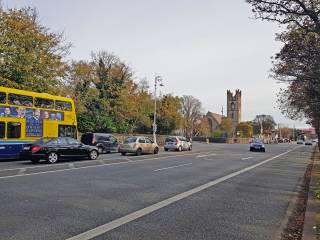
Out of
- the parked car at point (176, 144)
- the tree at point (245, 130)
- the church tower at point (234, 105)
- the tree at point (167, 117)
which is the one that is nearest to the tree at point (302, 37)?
the parked car at point (176, 144)

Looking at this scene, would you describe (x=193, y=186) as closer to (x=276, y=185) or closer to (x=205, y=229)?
(x=276, y=185)

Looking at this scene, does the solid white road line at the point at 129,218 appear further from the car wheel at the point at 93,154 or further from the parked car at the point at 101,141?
the parked car at the point at 101,141

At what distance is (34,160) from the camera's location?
2164 cm

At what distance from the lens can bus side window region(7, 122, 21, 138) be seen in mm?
22828

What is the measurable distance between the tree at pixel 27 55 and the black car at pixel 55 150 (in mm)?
11421

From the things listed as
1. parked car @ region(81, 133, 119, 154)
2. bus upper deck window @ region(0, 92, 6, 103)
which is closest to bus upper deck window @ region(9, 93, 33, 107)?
bus upper deck window @ region(0, 92, 6, 103)

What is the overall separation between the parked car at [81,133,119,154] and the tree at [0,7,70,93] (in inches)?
237

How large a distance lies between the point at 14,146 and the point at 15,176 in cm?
880

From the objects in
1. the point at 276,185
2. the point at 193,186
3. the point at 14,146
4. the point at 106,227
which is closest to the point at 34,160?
the point at 14,146

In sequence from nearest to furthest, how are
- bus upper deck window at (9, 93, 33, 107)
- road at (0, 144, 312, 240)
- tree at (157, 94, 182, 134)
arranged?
road at (0, 144, 312, 240) < bus upper deck window at (9, 93, 33, 107) < tree at (157, 94, 182, 134)

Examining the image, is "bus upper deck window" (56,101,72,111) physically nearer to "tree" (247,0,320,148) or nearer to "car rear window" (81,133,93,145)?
"car rear window" (81,133,93,145)

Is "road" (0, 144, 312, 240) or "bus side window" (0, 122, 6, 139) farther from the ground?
"bus side window" (0, 122, 6, 139)

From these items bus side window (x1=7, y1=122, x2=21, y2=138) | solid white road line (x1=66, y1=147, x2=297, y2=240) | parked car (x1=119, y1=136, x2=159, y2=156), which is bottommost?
solid white road line (x1=66, y1=147, x2=297, y2=240)

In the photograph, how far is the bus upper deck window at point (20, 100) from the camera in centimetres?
2313
